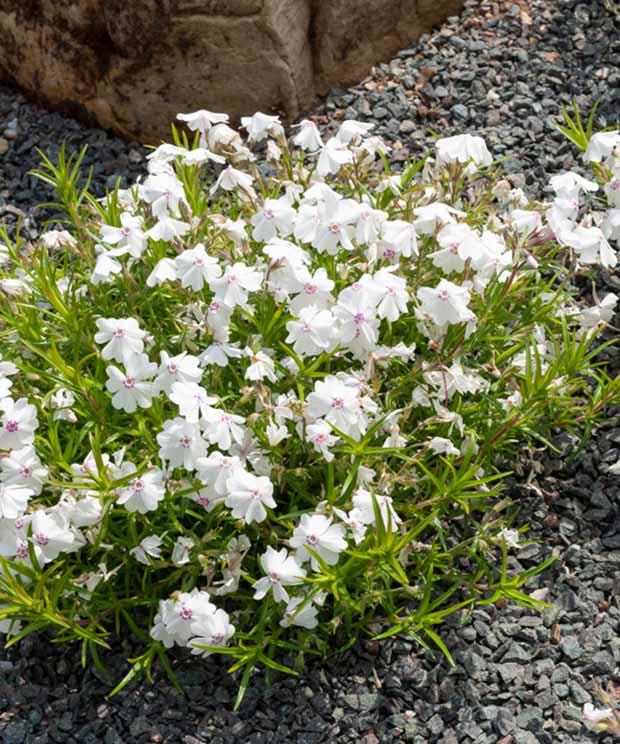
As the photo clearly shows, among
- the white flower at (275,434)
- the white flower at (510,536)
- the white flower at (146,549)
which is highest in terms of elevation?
the white flower at (275,434)

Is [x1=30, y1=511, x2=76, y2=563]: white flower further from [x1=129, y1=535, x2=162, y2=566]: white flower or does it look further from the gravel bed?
the gravel bed

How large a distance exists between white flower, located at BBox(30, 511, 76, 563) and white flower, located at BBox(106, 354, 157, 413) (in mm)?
320

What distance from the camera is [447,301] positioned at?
2.69 metres

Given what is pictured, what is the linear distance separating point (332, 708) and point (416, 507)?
23.4 inches

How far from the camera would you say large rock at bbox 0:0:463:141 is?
4426 millimetres

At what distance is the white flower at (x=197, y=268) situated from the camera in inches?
108

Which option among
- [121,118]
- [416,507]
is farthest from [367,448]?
[121,118]

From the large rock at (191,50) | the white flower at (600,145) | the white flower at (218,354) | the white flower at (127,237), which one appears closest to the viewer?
the white flower at (218,354)

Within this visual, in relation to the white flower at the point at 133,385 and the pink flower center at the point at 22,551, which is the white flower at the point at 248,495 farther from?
the pink flower center at the point at 22,551

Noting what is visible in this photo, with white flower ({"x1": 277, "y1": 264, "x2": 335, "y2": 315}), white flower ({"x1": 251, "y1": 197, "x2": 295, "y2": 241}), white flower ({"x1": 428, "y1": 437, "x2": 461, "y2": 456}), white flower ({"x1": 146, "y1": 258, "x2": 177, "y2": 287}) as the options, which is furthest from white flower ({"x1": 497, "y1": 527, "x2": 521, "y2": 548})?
white flower ({"x1": 146, "y1": 258, "x2": 177, "y2": 287})

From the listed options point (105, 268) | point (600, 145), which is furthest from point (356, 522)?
point (600, 145)

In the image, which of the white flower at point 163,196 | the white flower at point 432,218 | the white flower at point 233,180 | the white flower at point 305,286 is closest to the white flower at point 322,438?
the white flower at point 305,286

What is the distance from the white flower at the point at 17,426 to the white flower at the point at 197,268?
520 mm

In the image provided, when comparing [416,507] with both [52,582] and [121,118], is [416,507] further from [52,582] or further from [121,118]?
[121,118]
